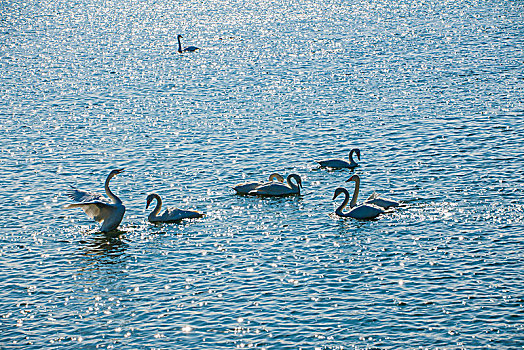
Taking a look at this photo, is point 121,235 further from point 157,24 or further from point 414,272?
point 157,24

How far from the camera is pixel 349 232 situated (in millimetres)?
29609

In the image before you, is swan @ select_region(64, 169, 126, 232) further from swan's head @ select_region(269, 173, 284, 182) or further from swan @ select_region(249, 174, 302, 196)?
swan's head @ select_region(269, 173, 284, 182)

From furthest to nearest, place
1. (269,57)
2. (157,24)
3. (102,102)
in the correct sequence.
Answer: (157,24)
(269,57)
(102,102)

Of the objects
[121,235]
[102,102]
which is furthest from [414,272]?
[102,102]

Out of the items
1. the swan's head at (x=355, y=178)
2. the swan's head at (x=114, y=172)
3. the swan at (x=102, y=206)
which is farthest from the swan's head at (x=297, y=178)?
the swan at (x=102, y=206)

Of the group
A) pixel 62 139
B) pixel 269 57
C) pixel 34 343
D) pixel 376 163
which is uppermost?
pixel 269 57

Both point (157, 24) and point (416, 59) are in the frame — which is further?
point (157, 24)

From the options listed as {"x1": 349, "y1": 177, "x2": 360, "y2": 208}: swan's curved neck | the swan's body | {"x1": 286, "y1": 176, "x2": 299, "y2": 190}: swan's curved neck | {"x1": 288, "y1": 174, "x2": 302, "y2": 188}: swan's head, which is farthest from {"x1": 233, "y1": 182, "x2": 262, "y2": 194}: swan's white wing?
the swan's body

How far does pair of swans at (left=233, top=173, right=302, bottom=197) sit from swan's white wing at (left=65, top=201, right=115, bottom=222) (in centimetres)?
552

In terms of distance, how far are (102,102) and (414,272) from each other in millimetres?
32014

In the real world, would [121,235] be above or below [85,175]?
below

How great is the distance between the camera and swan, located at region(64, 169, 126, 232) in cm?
3078

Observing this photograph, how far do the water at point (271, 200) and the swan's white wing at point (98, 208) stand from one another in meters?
0.65

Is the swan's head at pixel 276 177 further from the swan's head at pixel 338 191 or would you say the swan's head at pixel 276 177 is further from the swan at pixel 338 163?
the swan's head at pixel 338 191
